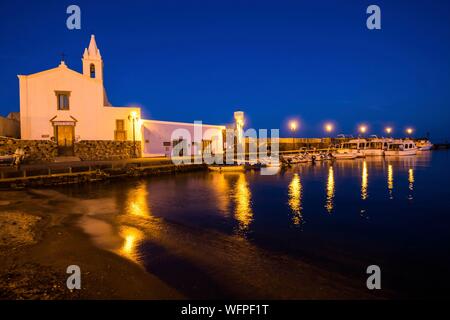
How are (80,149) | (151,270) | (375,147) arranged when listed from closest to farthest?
Result: (151,270), (80,149), (375,147)

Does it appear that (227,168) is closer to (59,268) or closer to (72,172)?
(72,172)

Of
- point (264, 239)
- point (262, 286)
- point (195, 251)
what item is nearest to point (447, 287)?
point (262, 286)

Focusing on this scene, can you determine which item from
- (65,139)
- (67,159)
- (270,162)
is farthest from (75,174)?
(270,162)

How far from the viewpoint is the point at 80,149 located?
2961cm

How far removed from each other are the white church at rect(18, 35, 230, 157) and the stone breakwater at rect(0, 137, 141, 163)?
52 centimetres

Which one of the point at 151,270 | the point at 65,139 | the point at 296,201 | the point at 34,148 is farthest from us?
the point at 65,139

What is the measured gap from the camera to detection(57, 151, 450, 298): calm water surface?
22.2 feet

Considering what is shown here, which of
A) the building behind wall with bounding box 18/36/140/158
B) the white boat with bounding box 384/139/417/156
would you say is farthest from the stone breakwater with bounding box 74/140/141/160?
the white boat with bounding box 384/139/417/156

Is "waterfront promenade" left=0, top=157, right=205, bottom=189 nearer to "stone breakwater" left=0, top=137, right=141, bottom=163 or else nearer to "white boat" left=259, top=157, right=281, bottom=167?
"stone breakwater" left=0, top=137, right=141, bottom=163

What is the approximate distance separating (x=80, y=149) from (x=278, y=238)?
25631 millimetres

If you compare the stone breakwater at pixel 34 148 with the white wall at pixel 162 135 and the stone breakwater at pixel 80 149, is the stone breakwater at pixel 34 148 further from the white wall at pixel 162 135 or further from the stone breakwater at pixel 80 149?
the white wall at pixel 162 135
